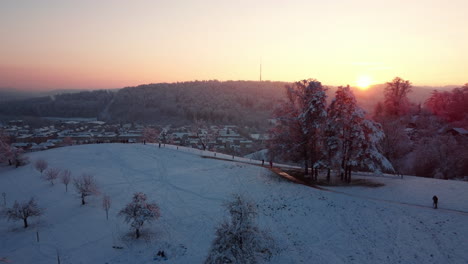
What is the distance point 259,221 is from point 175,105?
462 ft

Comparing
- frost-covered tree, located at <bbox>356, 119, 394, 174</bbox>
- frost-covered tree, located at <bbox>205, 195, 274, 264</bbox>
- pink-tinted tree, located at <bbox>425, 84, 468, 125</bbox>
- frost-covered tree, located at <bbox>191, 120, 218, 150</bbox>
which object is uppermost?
pink-tinted tree, located at <bbox>425, 84, 468, 125</bbox>

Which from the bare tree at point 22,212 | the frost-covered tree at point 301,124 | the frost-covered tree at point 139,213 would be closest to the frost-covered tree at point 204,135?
the frost-covered tree at point 301,124

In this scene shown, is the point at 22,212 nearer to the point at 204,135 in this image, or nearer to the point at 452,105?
the point at 452,105

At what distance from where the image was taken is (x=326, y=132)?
28.6 metres

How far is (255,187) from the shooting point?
29656 mm

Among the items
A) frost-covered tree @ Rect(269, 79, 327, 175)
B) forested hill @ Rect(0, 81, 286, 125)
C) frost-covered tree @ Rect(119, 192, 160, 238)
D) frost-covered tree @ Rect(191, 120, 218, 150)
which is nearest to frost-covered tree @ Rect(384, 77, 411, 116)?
frost-covered tree @ Rect(269, 79, 327, 175)

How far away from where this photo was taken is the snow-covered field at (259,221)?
57.9 ft

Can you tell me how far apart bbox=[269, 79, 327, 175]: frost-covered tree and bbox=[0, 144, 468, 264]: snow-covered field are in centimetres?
372

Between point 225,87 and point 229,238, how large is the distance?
593ft

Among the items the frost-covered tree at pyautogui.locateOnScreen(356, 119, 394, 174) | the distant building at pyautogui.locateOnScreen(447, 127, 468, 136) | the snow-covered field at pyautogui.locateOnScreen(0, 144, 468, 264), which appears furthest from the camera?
the distant building at pyautogui.locateOnScreen(447, 127, 468, 136)

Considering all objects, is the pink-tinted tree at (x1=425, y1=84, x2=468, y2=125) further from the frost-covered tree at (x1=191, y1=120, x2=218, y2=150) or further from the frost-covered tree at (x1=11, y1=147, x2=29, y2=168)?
the frost-covered tree at (x1=11, y1=147, x2=29, y2=168)

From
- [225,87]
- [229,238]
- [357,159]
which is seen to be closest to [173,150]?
[357,159]

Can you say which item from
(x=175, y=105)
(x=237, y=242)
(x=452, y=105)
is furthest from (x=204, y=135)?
(x=237, y=242)

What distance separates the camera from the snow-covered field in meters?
17.6
